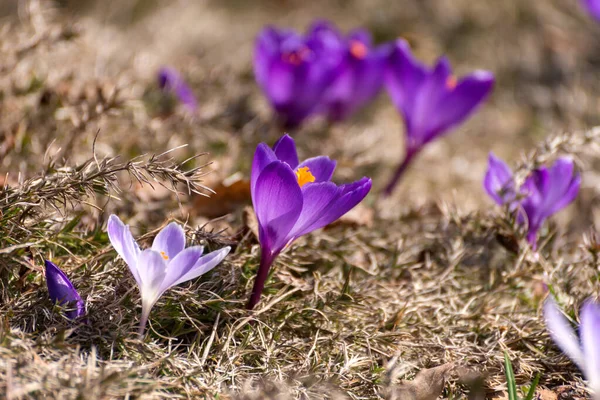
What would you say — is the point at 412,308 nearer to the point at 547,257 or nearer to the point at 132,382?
the point at 547,257

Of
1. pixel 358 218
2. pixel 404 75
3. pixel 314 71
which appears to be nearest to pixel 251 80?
pixel 314 71

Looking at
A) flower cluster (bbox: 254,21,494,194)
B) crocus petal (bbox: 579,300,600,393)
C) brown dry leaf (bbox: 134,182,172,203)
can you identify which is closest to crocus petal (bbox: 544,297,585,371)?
crocus petal (bbox: 579,300,600,393)

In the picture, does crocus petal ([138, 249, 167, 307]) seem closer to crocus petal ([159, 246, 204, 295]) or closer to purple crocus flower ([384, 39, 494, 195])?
crocus petal ([159, 246, 204, 295])

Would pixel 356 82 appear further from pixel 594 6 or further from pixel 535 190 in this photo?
pixel 594 6

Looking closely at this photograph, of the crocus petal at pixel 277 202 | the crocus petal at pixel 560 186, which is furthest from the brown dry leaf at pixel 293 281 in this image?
the crocus petal at pixel 560 186

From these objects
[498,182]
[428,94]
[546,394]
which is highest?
[428,94]

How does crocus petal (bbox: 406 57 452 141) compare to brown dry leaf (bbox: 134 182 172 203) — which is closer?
brown dry leaf (bbox: 134 182 172 203)
